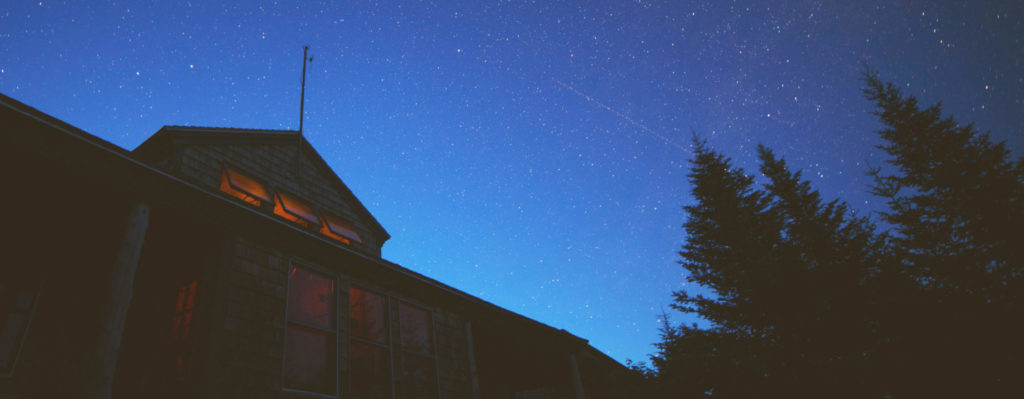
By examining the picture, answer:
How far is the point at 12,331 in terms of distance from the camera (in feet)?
22.4

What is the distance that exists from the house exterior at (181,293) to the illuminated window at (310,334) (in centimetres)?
2

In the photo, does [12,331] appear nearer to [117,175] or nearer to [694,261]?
[117,175]

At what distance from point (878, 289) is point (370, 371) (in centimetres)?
1577

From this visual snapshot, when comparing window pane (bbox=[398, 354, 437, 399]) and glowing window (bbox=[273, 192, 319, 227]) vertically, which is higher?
glowing window (bbox=[273, 192, 319, 227])

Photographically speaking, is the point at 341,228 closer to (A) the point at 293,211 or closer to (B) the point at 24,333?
(A) the point at 293,211

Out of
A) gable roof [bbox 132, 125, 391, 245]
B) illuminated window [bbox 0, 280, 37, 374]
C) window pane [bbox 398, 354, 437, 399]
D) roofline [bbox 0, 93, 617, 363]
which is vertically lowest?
window pane [bbox 398, 354, 437, 399]

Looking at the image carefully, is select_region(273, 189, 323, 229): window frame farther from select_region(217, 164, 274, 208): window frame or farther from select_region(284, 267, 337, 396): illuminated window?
select_region(284, 267, 337, 396): illuminated window

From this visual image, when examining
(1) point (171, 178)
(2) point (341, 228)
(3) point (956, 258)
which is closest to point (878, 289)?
(3) point (956, 258)

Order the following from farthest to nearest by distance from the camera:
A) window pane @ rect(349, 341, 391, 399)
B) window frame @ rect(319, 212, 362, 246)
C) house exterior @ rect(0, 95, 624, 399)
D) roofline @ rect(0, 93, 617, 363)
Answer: window frame @ rect(319, 212, 362, 246) → window pane @ rect(349, 341, 391, 399) → house exterior @ rect(0, 95, 624, 399) → roofline @ rect(0, 93, 617, 363)

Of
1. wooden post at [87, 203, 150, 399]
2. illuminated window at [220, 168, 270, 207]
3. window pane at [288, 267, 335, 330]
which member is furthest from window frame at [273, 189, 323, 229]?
wooden post at [87, 203, 150, 399]

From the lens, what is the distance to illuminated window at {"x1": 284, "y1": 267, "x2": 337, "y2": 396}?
307 inches

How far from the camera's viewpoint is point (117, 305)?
584 cm

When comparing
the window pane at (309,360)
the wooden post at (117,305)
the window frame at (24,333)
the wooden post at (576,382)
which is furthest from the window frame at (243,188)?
the wooden post at (576,382)

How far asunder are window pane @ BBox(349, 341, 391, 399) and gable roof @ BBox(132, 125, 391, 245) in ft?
16.9
